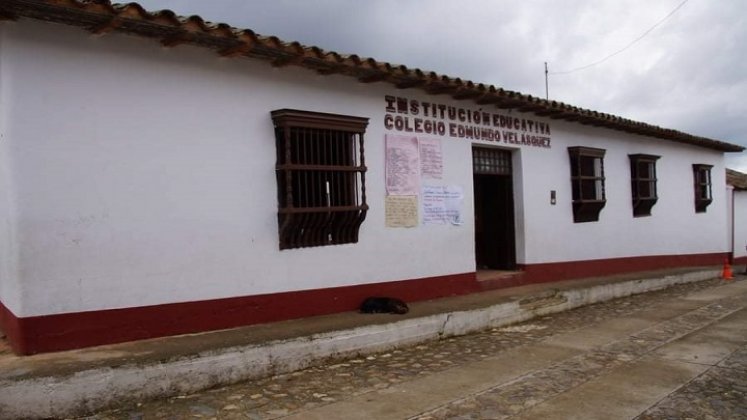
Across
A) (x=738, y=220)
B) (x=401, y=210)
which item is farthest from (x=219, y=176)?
(x=738, y=220)

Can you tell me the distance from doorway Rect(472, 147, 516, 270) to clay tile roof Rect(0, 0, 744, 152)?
871 millimetres

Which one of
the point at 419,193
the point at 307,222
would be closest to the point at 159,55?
the point at 307,222

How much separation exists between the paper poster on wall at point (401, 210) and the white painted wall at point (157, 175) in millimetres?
130

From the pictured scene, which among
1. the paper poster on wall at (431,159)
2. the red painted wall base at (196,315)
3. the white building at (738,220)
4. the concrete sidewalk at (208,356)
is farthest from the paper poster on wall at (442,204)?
the white building at (738,220)

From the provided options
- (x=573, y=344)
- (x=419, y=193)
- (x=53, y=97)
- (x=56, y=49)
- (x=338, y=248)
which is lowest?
(x=573, y=344)

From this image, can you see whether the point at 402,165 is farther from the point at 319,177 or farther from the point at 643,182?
the point at 643,182

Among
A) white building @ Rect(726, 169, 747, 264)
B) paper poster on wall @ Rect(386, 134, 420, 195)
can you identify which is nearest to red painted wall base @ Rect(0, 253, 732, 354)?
paper poster on wall @ Rect(386, 134, 420, 195)

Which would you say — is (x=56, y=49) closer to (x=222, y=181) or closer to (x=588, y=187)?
(x=222, y=181)

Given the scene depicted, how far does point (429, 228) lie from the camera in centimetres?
785

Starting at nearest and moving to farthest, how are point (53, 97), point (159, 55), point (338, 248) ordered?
point (53, 97) → point (159, 55) → point (338, 248)

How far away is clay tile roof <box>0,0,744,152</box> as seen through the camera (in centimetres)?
446

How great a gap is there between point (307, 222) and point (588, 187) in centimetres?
661

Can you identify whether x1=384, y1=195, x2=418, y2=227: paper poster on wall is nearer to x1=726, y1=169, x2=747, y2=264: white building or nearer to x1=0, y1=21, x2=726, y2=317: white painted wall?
x1=0, y1=21, x2=726, y2=317: white painted wall

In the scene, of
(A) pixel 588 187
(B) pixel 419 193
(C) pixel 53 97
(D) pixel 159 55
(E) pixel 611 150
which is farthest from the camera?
(E) pixel 611 150
